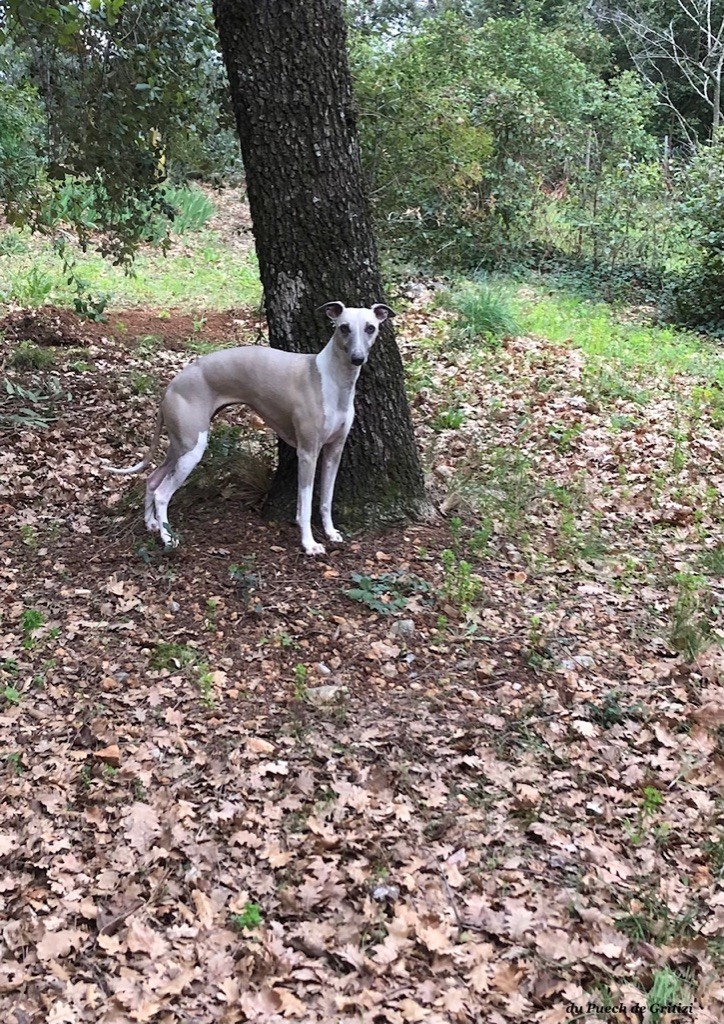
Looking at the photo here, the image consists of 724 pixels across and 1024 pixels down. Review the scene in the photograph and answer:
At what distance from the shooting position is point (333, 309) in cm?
423

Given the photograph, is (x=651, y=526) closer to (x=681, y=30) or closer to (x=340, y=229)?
(x=340, y=229)

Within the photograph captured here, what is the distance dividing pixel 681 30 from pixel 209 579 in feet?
73.3

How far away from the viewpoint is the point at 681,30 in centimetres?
2114

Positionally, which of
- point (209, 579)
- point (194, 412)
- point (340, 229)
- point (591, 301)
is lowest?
point (591, 301)

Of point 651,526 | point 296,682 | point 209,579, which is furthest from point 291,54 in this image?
point 651,526

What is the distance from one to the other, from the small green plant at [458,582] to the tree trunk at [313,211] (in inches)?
17.1

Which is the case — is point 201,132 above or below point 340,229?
above

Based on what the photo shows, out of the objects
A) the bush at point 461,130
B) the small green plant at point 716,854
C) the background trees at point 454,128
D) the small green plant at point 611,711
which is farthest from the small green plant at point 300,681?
the bush at point 461,130

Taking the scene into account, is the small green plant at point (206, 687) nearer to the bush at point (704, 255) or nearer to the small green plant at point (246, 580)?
the small green plant at point (246, 580)

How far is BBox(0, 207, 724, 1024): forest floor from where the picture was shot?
8.64ft

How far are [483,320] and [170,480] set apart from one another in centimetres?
550

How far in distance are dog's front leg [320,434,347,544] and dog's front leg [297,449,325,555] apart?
0.11 m

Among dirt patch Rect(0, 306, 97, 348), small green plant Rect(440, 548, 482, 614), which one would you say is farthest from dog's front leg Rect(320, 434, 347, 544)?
dirt patch Rect(0, 306, 97, 348)

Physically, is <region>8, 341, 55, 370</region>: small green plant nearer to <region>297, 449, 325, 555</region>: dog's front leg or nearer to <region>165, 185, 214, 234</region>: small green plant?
<region>297, 449, 325, 555</region>: dog's front leg
